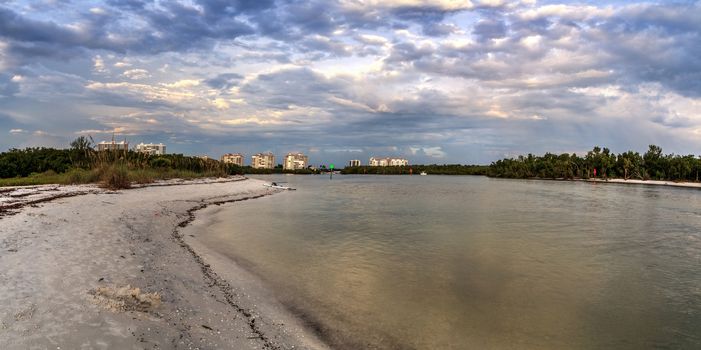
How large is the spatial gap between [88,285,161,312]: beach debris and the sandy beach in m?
0.02

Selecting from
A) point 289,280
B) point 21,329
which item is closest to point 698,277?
point 289,280

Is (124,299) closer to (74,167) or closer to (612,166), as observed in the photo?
(74,167)

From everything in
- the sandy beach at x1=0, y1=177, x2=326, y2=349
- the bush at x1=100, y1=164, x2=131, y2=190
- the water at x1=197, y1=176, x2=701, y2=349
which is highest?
the bush at x1=100, y1=164, x2=131, y2=190

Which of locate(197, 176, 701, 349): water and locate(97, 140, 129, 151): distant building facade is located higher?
locate(97, 140, 129, 151): distant building facade

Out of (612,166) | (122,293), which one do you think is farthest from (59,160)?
(612,166)

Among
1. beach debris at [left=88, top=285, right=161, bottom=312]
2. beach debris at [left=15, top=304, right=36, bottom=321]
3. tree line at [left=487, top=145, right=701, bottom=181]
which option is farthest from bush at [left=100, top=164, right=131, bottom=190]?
tree line at [left=487, top=145, right=701, bottom=181]

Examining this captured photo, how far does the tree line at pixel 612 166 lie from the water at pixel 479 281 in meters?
→ 107

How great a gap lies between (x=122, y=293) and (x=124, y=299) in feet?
0.90

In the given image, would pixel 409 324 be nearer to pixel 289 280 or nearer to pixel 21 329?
pixel 289 280

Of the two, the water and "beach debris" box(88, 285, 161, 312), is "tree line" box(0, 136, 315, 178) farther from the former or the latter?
"beach debris" box(88, 285, 161, 312)

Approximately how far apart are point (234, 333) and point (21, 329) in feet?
9.79

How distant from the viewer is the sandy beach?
5.99 metres

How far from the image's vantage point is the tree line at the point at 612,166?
350ft

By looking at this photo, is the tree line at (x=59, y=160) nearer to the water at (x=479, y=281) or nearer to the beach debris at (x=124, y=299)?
the water at (x=479, y=281)
